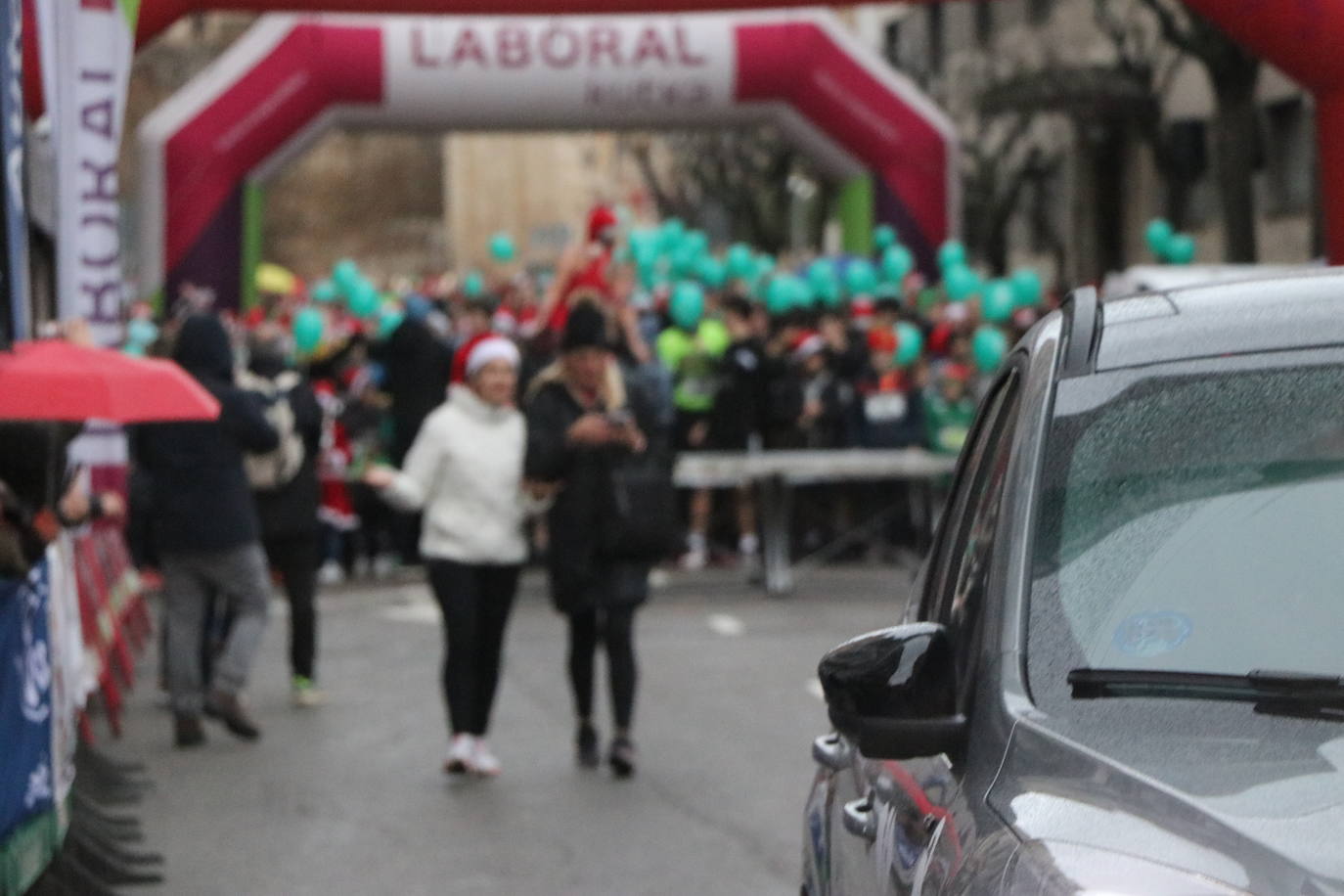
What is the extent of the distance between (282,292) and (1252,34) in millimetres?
17316

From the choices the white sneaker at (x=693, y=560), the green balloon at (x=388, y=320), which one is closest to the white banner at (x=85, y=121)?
the green balloon at (x=388, y=320)

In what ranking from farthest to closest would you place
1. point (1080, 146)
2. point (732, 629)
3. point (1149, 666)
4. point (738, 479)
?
point (1080, 146) → point (738, 479) → point (732, 629) → point (1149, 666)

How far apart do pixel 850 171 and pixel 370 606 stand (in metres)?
7.90

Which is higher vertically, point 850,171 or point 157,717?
point 850,171

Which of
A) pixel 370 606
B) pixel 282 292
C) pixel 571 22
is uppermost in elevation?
pixel 571 22

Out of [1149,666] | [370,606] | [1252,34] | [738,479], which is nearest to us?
[1149,666]

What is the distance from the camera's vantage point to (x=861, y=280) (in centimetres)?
2356

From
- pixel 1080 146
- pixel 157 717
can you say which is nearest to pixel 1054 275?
pixel 1080 146

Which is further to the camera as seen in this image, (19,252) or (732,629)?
(732,629)

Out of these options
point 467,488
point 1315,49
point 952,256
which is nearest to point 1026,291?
point 952,256

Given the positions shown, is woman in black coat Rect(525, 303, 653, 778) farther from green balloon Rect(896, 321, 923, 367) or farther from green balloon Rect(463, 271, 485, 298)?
green balloon Rect(463, 271, 485, 298)

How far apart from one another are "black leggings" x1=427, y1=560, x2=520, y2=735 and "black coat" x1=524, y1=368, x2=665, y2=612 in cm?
31

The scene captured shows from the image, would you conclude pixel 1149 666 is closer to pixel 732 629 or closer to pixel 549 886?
pixel 549 886

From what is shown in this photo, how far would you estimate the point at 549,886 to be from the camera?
8.75 meters
